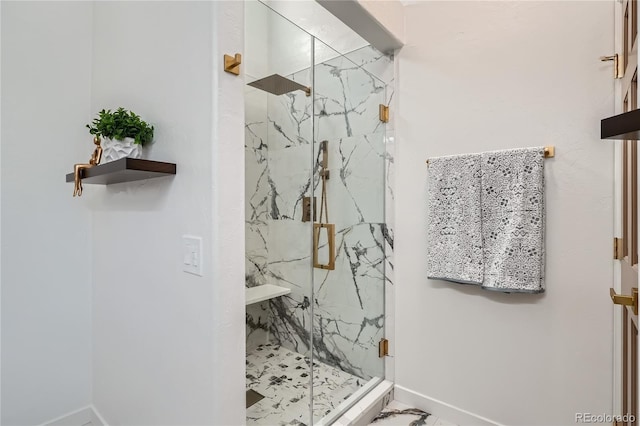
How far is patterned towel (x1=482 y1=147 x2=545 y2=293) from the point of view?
154 cm

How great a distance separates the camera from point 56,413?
1.70m

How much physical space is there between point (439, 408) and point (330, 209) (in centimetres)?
126

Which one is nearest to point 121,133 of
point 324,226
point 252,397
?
point 324,226

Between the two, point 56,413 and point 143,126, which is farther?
point 56,413

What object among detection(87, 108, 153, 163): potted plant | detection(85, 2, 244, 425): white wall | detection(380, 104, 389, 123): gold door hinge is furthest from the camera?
detection(380, 104, 389, 123): gold door hinge

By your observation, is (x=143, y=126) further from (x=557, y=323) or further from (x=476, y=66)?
(x=557, y=323)

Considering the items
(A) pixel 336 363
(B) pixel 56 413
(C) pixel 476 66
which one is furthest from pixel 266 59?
(B) pixel 56 413

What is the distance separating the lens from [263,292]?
5.57 ft

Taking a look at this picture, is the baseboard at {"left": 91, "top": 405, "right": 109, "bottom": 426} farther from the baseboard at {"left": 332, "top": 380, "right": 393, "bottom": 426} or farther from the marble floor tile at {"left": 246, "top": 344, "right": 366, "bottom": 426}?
the baseboard at {"left": 332, "top": 380, "right": 393, "bottom": 426}

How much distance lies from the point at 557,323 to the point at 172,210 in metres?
1.75

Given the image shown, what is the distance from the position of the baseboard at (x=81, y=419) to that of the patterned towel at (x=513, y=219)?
208cm

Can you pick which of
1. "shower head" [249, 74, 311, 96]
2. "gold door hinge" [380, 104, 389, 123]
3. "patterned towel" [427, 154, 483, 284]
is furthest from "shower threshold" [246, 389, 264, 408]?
"gold door hinge" [380, 104, 389, 123]

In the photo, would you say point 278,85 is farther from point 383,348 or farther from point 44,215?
point 383,348

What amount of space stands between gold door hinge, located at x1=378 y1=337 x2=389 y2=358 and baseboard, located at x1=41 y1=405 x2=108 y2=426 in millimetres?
1495
